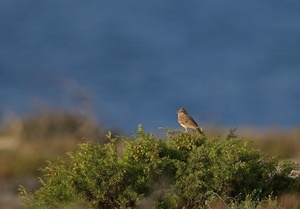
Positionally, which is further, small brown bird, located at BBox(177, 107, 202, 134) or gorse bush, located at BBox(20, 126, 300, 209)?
small brown bird, located at BBox(177, 107, 202, 134)

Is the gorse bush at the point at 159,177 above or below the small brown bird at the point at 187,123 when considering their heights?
below

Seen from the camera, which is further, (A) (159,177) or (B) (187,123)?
(B) (187,123)

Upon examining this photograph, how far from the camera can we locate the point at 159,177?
34.9ft

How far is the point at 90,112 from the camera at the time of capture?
63.2 ft

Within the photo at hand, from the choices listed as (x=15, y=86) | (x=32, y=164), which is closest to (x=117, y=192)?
(x=32, y=164)

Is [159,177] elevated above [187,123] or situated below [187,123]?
below

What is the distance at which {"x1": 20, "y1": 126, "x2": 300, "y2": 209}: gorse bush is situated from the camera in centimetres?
1042

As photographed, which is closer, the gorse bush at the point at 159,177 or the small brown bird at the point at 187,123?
the gorse bush at the point at 159,177

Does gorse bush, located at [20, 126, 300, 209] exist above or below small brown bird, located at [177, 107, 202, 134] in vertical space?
below

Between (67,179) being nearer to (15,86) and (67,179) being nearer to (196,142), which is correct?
(196,142)

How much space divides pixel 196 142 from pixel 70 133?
8.14 m

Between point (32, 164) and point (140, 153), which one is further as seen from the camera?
point (32, 164)

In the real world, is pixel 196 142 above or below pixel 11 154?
below

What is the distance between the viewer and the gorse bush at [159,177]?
10.4 m
